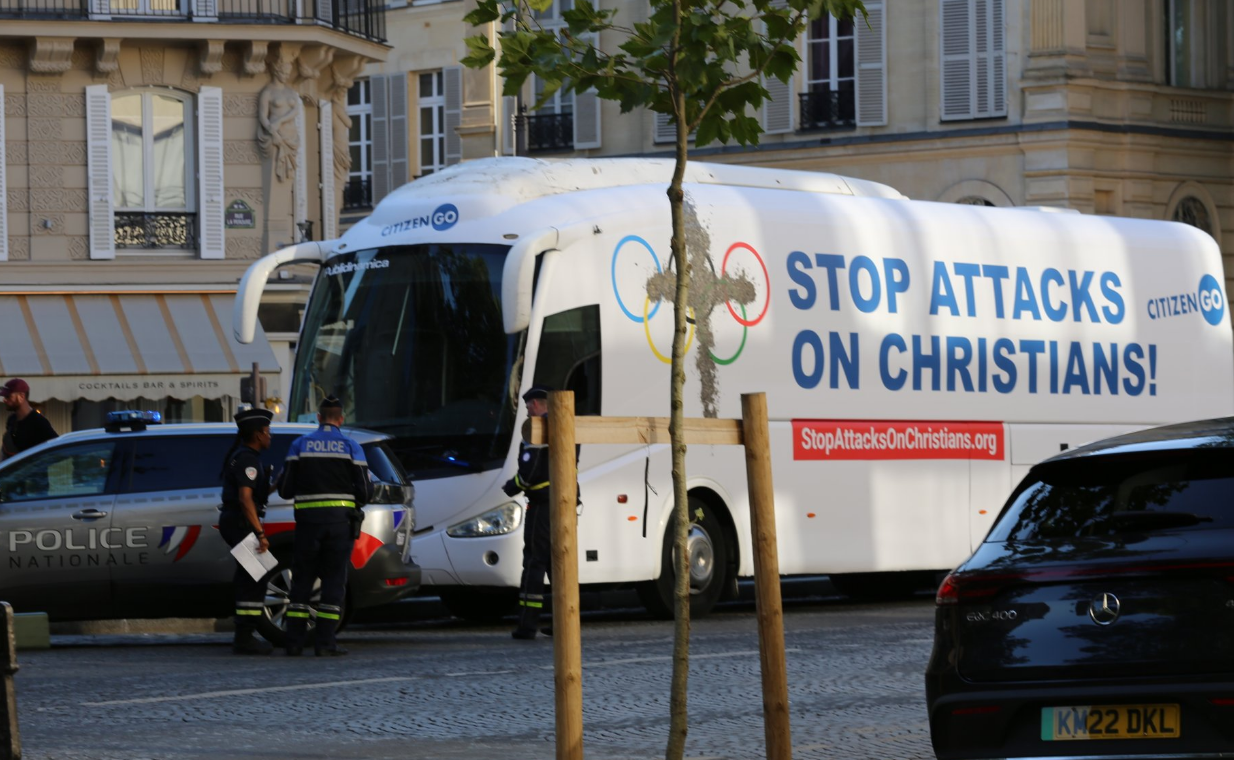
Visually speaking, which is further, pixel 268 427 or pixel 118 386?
pixel 118 386

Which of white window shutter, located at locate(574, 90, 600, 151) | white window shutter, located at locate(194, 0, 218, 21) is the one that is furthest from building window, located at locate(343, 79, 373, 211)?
white window shutter, located at locate(194, 0, 218, 21)

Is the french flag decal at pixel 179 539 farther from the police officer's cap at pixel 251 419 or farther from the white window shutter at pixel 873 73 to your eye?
the white window shutter at pixel 873 73

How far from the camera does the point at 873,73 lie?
37844 millimetres

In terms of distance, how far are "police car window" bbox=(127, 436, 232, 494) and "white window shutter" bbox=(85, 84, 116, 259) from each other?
52.3ft

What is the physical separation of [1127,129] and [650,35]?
30045 mm

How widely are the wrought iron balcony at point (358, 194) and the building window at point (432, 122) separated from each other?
4.49 ft

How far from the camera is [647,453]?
1725 cm

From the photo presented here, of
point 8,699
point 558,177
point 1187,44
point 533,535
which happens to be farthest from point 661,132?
point 8,699

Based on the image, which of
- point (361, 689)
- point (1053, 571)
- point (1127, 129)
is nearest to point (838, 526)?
point (361, 689)

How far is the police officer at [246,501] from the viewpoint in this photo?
14.6m

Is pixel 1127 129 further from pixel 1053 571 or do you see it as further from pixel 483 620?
pixel 1053 571

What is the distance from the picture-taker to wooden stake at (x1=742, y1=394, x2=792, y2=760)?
7.73 m

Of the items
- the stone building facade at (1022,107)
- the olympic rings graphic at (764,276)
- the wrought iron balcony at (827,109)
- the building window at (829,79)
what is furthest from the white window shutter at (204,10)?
the olympic rings graphic at (764,276)

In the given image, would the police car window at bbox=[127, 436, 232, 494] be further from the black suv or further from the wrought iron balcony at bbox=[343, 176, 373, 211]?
the wrought iron balcony at bbox=[343, 176, 373, 211]
